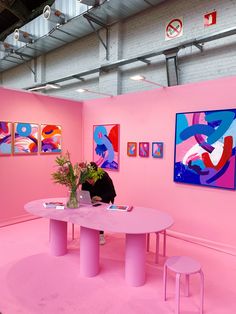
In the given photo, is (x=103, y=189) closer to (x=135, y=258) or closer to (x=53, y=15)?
(x=135, y=258)

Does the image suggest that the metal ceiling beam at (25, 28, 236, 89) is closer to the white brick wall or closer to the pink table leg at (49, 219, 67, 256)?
the white brick wall

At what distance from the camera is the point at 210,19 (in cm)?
429

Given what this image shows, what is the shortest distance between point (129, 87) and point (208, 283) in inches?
170

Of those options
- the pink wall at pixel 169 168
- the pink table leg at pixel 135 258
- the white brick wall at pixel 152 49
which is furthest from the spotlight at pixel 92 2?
the pink table leg at pixel 135 258

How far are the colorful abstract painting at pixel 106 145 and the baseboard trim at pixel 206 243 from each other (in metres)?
1.78

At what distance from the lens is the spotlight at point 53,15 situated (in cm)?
527

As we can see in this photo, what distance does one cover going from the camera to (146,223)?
8.47ft

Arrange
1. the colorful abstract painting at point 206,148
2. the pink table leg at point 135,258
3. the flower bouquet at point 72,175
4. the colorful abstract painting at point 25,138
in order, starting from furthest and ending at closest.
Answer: the colorful abstract painting at point 25,138 → the colorful abstract painting at point 206,148 → the flower bouquet at point 72,175 → the pink table leg at point 135,258

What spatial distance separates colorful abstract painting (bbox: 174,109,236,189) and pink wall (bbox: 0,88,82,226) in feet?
8.74

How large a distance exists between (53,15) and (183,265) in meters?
5.58

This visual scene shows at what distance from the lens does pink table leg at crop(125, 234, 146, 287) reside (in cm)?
260

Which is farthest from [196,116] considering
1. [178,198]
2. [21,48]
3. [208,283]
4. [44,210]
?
[21,48]

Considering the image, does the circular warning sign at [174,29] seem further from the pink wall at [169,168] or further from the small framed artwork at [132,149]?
the small framed artwork at [132,149]

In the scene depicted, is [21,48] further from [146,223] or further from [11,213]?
[146,223]
